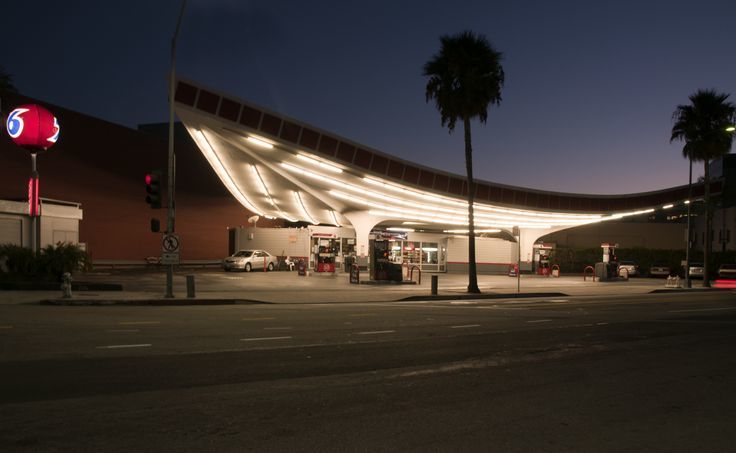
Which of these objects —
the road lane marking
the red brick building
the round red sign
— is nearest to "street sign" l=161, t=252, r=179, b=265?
the road lane marking

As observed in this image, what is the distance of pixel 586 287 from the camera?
129ft

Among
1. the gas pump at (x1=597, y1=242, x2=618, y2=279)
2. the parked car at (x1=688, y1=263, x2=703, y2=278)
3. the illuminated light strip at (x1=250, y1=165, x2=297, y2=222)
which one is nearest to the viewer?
the illuminated light strip at (x1=250, y1=165, x2=297, y2=222)

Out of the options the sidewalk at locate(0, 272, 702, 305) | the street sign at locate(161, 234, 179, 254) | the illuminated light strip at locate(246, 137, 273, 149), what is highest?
the illuminated light strip at locate(246, 137, 273, 149)

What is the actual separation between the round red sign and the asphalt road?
12.6 m

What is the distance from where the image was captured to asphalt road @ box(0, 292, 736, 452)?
632cm

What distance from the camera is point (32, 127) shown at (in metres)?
25.7

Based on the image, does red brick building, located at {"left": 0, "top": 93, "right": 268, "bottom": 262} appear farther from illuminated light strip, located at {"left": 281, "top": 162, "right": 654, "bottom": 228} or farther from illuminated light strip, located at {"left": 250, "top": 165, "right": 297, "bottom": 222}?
illuminated light strip, located at {"left": 281, "top": 162, "right": 654, "bottom": 228}

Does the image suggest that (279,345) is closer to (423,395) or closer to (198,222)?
(423,395)

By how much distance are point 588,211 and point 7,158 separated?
4288cm

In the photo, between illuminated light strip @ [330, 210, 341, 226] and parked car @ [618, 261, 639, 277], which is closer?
parked car @ [618, 261, 639, 277]

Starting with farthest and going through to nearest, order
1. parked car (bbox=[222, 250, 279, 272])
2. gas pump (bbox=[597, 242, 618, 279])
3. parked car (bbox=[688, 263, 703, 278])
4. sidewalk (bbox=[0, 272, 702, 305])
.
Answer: parked car (bbox=[688, 263, 703, 278]) → gas pump (bbox=[597, 242, 618, 279]) → parked car (bbox=[222, 250, 279, 272]) → sidewalk (bbox=[0, 272, 702, 305])

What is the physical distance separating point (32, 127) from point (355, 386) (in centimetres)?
2252

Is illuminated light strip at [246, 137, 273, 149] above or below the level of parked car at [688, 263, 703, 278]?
above

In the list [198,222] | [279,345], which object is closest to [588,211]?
[198,222]
